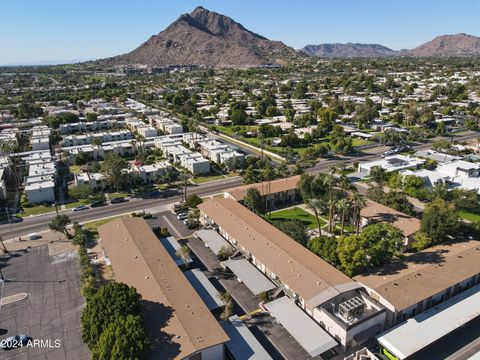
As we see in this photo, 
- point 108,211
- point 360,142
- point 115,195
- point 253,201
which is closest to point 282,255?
point 253,201

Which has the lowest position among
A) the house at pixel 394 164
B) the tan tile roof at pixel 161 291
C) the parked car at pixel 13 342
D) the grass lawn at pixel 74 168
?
the parked car at pixel 13 342

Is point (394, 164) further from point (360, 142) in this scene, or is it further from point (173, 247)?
point (173, 247)

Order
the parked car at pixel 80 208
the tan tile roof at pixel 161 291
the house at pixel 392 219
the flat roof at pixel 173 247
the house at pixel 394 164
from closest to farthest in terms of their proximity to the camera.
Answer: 1. the tan tile roof at pixel 161 291
2. the flat roof at pixel 173 247
3. the house at pixel 392 219
4. the parked car at pixel 80 208
5. the house at pixel 394 164

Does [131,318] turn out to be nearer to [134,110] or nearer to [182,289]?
[182,289]

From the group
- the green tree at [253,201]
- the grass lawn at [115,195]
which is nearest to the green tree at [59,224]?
the grass lawn at [115,195]

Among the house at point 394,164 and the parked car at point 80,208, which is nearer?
the parked car at point 80,208

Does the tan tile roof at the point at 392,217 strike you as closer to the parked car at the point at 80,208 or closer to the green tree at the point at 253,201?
the green tree at the point at 253,201
